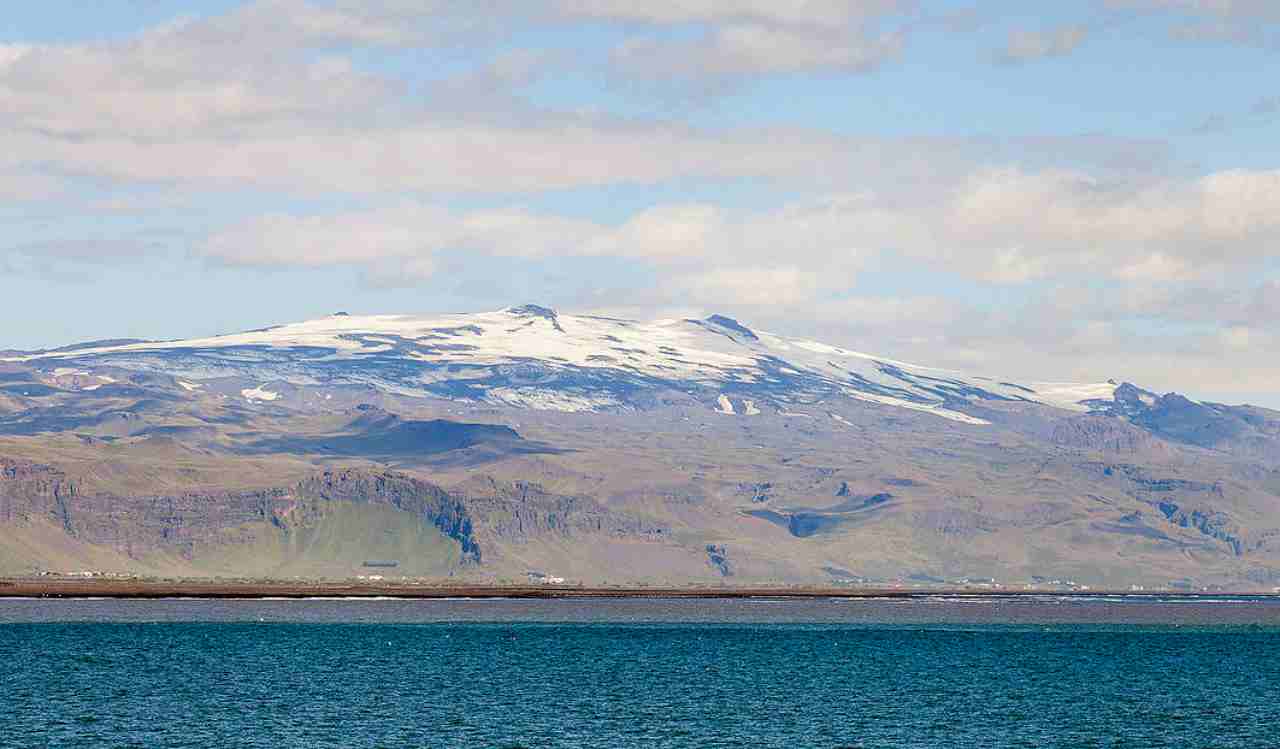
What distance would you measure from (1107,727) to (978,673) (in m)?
54.9

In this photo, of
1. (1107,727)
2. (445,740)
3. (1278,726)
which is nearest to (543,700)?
(445,740)

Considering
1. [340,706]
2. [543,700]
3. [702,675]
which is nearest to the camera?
[340,706]

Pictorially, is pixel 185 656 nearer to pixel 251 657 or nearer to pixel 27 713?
pixel 251 657

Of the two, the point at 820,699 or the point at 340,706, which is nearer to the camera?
the point at 340,706

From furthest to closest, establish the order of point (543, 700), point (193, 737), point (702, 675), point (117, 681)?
point (702, 675) < point (117, 681) < point (543, 700) < point (193, 737)

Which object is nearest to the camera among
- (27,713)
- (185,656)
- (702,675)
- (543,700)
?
(27,713)

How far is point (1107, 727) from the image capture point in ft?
443

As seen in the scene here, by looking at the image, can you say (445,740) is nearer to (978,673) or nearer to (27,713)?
(27,713)

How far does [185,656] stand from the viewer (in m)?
195

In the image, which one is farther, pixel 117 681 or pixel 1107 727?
pixel 117 681

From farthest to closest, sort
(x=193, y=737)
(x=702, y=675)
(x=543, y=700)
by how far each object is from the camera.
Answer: (x=702, y=675) → (x=543, y=700) → (x=193, y=737)

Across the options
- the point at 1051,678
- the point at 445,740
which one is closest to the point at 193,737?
the point at 445,740

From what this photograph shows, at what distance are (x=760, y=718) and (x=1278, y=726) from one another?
114 ft

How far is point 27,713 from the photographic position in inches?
5172
